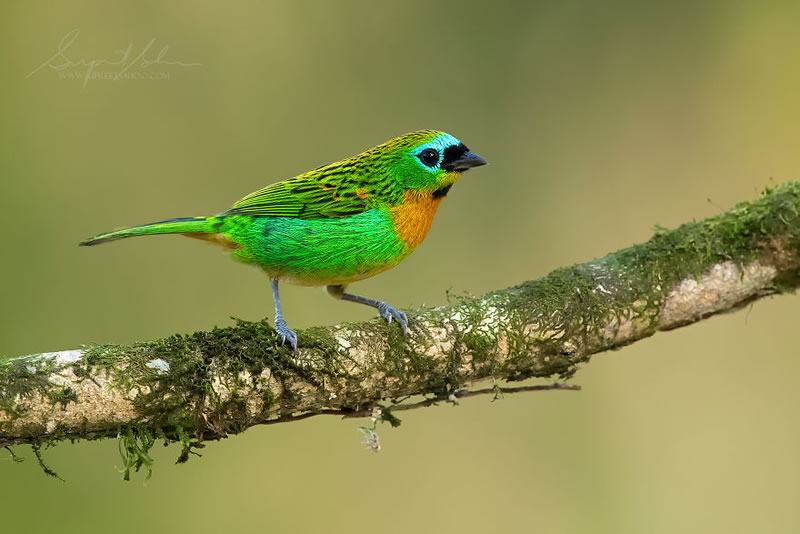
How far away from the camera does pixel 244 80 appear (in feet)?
22.6

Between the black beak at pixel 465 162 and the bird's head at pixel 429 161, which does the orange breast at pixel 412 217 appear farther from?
the black beak at pixel 465 162

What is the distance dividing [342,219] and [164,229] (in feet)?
2.90

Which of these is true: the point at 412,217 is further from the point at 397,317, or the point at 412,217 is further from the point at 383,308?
the point at 397,317

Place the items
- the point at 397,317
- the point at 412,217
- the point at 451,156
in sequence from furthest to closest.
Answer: the point at 451,156
the point at 412,217
the point at 397,317

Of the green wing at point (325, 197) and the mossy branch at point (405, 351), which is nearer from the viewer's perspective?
the mossy branch at point (405, 351)

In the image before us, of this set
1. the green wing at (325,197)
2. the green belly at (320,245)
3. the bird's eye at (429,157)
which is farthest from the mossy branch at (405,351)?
the bird's eye at (429,157)

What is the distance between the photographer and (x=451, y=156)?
14.0 feet

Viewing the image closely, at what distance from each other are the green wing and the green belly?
4 centimetres

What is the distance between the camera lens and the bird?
3992 mm

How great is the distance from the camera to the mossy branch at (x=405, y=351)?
9.30 feet

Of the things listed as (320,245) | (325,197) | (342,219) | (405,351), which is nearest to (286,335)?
(405,351)

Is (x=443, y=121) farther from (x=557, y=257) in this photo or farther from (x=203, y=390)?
(x=203, y=390)

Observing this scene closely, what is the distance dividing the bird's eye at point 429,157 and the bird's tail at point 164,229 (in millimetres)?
1140
